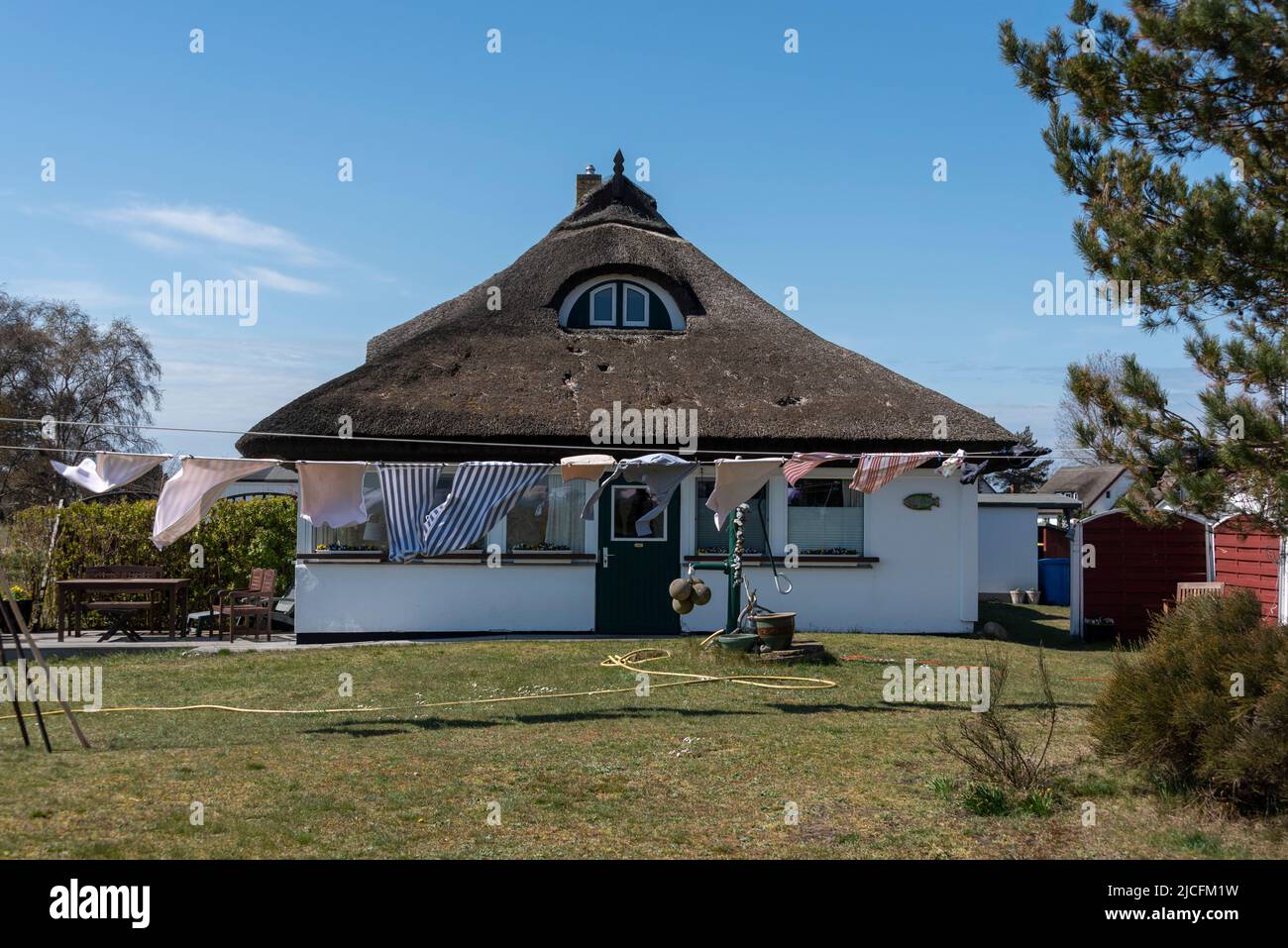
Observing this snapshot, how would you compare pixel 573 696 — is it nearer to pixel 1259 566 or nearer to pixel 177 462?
pixel 177 462

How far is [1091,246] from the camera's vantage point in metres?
7.54

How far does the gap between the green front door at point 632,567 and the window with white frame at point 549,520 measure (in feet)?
1.25

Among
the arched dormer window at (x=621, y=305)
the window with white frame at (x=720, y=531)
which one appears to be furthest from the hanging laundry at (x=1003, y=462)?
the arched dormer window at (x=621, y=305)

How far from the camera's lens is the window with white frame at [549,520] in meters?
17.4

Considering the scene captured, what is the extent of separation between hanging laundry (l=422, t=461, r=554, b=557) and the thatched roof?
2.99m

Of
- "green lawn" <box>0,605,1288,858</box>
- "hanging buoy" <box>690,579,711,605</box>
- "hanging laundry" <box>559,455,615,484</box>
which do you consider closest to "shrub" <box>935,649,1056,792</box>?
"green lawn" <box>0,605,1288,858</box>

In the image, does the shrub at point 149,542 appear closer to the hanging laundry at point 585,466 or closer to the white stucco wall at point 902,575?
the white stucco wall at point 902,575

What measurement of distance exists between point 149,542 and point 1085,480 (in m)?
29.1

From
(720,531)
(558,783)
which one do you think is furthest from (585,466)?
(558,783)

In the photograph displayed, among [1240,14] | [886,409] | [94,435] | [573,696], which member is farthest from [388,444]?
[94,435]

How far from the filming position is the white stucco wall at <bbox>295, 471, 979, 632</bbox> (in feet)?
55.9

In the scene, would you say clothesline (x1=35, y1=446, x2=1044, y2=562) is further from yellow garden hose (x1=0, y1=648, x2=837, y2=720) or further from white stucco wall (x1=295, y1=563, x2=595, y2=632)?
white stucco wall (x1=295, y1=563, x2=595, y2=632)

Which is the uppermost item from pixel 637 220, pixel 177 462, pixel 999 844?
pixel 637 220
